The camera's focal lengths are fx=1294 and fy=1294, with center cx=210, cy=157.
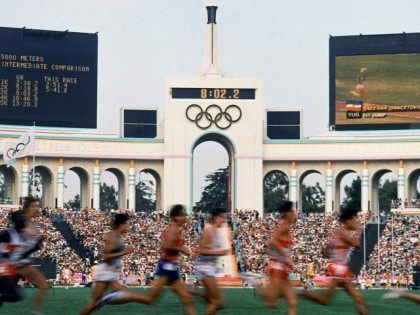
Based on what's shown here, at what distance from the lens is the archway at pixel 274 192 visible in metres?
141

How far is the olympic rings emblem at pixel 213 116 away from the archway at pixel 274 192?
159 feet

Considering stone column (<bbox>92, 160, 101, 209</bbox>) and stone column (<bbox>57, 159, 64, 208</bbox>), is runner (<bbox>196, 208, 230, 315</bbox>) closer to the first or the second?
stone column (<bbox>57, 159, 64, 208</bbox>)

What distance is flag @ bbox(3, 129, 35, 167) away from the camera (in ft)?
245

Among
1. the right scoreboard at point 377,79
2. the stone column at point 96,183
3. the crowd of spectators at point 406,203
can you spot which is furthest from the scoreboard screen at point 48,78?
the crowd of spectators at point 406,203

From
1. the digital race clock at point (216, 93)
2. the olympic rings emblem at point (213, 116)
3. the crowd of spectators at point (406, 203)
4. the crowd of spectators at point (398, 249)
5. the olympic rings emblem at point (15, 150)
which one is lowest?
the crowd of spectators at point (398, 249)

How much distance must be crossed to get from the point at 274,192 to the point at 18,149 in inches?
2853

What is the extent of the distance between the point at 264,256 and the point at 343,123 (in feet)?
41.0

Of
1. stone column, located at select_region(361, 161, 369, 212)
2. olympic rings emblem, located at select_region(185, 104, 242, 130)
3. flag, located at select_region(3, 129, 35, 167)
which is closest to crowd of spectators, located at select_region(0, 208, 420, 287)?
flag, located at select_region(3, 129, 35, 167)

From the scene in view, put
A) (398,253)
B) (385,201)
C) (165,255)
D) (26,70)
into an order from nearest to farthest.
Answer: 1. (165,255)
2. (398,253)
3. (26,70)
4. (385,201)

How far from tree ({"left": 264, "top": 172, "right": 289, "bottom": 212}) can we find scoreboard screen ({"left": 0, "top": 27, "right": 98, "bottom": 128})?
58181mm

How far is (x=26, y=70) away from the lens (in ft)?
263

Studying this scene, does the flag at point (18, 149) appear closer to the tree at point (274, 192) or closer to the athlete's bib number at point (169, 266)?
the athlete's bib number at point (169, 266)

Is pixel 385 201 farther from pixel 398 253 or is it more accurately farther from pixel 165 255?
pixel 165 255

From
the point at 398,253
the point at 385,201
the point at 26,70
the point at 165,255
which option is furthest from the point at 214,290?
the point at 385,201
